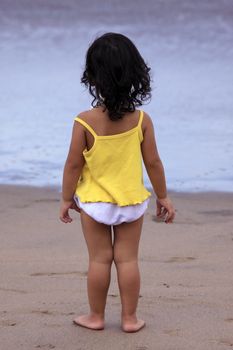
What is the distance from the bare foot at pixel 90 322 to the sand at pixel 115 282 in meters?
0.02

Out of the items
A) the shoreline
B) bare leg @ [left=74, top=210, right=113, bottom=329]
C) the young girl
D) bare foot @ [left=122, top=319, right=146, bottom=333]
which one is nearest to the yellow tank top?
the young girl

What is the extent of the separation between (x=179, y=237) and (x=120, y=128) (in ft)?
6.44

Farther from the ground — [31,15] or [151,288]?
[31,15]

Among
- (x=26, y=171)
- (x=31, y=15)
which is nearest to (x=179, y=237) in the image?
(x=26, y=171)

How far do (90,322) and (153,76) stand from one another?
9707 millimetres

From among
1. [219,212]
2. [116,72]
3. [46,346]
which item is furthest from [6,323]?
[219,212]

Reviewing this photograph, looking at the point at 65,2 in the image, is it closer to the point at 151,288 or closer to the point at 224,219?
the point at 224,219

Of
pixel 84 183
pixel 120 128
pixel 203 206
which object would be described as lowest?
pixel 203 206

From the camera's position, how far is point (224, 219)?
5.86 m

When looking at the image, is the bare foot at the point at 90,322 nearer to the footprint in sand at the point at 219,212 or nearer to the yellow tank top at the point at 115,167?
the yellow tank top at the point at 115,167

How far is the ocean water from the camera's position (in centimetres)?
814

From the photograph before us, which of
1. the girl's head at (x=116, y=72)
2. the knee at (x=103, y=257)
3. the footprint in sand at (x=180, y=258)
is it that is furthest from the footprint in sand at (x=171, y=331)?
the footprint in sand at (x=180, y=258)

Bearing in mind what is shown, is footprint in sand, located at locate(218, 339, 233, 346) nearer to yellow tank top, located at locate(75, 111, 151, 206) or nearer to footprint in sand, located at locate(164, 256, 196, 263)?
yellow tank top, located at locate(75, 111, 151, 206)

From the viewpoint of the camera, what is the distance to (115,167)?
138 inches
